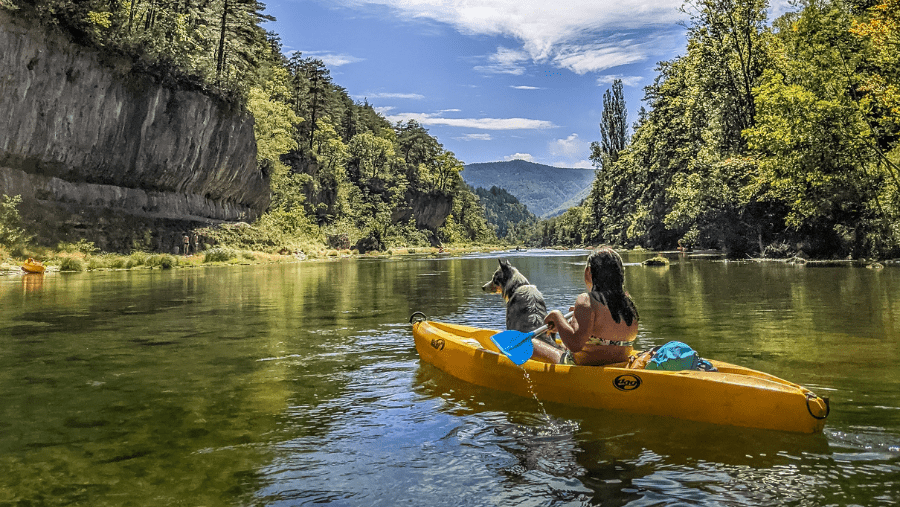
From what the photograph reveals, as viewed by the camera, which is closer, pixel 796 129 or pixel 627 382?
pixel 627 382

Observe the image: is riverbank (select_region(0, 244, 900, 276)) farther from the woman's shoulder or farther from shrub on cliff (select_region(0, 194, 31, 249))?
the woman's shoulder

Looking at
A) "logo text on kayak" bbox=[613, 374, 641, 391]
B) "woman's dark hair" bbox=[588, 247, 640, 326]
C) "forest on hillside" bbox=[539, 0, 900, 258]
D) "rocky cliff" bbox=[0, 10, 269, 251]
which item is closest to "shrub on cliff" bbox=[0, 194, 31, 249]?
"rocky cliff" bbox=[0, 10, 269, 251]

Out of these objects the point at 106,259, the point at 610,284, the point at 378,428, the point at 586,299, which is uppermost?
the point at 106,259

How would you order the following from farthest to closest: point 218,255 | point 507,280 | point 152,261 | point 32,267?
point 218,255 → point 152,261 → point 32,267 → point 507,280

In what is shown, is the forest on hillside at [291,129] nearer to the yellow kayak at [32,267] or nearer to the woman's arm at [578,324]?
the yellow kayak at [32,267]

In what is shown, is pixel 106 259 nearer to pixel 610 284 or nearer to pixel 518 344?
pixel 518 344

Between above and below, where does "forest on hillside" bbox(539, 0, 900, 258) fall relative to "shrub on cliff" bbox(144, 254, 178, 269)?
above

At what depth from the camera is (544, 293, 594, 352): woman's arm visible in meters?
5.72

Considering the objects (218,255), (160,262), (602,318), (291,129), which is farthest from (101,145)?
(602,318)

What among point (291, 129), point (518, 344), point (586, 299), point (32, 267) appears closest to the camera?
point (586, 299)

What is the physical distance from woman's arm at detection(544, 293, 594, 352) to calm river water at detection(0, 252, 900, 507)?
644 millimetres

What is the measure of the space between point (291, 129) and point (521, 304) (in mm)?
64867

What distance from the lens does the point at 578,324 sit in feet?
19.1

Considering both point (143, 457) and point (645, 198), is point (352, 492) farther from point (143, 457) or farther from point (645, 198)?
point (645, 198)
